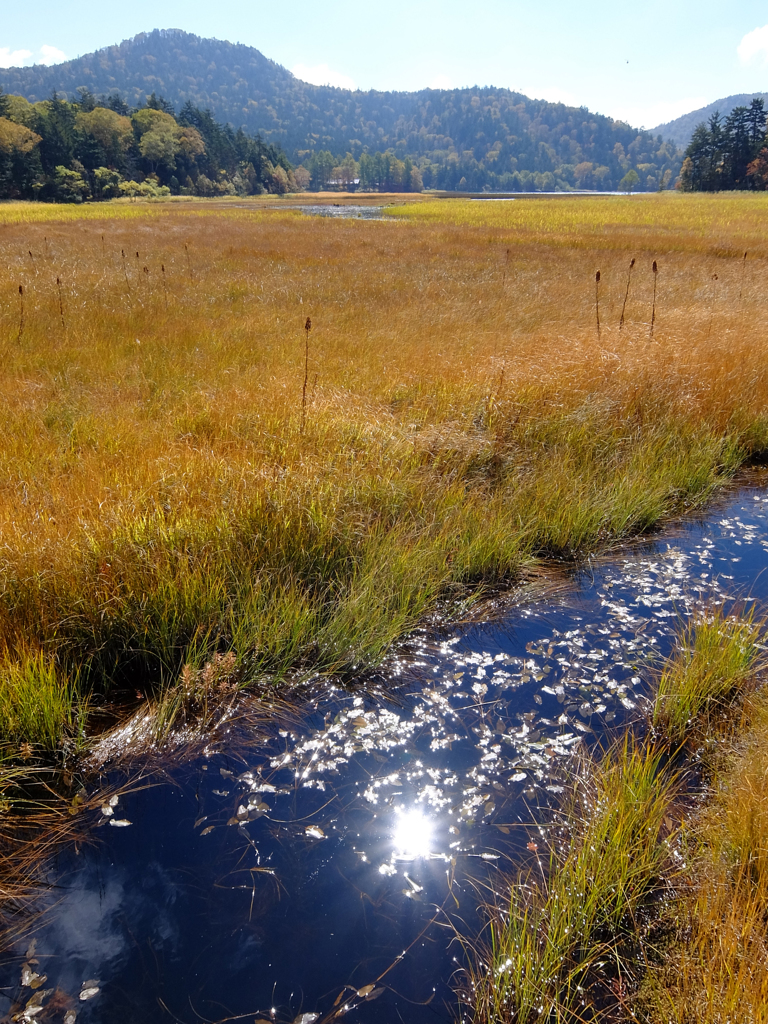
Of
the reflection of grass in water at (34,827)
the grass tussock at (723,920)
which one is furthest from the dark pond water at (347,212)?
the grass tussock at (723,920)

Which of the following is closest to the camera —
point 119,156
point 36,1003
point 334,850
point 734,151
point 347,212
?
point 36,1003

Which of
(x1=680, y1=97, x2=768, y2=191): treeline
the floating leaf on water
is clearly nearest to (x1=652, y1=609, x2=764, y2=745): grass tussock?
the floating leaf on water

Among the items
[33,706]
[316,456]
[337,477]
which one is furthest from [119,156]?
[33,706]

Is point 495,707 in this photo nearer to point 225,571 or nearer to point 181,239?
point 225,571

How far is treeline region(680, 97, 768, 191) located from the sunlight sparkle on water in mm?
97847

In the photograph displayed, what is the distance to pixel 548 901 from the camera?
221 centimetres

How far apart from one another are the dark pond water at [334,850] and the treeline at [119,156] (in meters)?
86.6

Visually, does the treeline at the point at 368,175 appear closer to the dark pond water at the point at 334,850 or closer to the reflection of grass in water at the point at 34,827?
the dark pond water at the point at 334,850

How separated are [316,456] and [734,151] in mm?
102871

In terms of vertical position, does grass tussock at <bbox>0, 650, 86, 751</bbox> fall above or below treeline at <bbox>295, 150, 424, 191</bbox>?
below

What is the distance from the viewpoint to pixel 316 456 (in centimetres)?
499

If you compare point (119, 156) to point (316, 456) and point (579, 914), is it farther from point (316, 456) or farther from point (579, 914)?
point (579, 914)

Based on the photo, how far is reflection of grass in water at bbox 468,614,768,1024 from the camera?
6.12 ft

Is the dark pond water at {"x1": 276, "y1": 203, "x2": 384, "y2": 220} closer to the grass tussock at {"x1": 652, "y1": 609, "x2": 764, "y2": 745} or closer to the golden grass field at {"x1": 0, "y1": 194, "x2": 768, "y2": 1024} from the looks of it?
the golden grass field at {"x1": 0, "y1": 194, "x2": 768, "y2": 1024}
